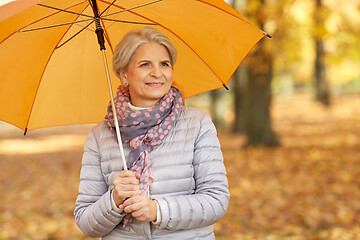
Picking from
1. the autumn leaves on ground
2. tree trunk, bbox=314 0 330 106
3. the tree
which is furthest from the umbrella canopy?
tree trunk, bbox=314 0 330 106

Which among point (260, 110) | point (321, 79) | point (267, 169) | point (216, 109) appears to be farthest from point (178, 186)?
point (321, 79)

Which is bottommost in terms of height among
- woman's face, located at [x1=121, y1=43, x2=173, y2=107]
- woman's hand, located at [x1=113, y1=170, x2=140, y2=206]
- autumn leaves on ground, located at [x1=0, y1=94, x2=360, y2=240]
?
autumn leaves on ground, located at [x1=0, y1=94, x2=360, y2=240]

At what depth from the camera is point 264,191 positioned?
8.20m

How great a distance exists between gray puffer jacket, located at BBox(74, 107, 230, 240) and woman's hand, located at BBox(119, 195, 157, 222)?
0.21 feet

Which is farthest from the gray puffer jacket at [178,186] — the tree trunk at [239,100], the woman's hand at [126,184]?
the tree trunk at [239,100]

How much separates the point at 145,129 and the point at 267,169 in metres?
8.11

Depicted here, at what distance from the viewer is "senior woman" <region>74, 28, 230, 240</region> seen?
230cm

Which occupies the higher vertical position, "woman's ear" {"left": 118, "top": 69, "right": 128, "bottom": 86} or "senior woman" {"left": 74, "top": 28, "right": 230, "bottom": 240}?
"woman's ear" {"left": 118, "top": 69, "right": 128, "bottom": 86}

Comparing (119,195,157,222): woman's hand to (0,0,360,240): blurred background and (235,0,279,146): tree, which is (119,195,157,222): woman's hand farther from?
(235,0,279,146): tree

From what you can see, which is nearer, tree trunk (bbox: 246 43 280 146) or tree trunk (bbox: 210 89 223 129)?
tree trunk (bbox: 246 43 280 146)

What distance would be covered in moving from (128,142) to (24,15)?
0.90m

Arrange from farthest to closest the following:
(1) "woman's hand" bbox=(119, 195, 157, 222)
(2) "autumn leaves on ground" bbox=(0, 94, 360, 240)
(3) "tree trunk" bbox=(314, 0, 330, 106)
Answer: (3) "tree trunk" bbox=(314, 0, 330, 106) → (2) "autumn leaves on ground" bbox=(0, 94, 360, 240) → (1) "woman's hand" bbox=(119, 195, 157, 222)

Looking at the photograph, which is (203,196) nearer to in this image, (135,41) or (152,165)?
(152,165)

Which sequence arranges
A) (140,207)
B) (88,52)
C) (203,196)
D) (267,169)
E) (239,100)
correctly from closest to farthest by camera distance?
1. (140,207)
2. (203,196)
3. (88,52)
4. (267,169)
5. (239,100)
